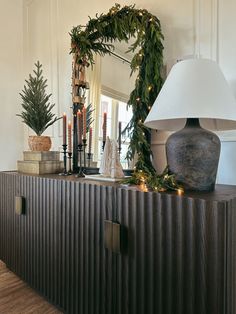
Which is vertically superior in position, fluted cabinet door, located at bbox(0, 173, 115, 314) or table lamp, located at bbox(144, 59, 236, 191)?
table lamp, located at bbox(144, 59, 236, 191)

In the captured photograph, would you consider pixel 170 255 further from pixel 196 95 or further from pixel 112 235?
pixel 196 95

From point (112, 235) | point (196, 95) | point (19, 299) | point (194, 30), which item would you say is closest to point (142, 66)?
point (194, 30)

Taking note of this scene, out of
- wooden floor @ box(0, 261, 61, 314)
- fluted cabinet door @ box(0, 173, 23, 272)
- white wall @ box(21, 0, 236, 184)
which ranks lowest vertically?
wooden floor @ box(0, 261, 61, 314)

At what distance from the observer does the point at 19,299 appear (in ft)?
5.60

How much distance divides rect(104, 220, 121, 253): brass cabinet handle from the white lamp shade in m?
0.54

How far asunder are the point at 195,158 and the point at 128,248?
1.67 ft

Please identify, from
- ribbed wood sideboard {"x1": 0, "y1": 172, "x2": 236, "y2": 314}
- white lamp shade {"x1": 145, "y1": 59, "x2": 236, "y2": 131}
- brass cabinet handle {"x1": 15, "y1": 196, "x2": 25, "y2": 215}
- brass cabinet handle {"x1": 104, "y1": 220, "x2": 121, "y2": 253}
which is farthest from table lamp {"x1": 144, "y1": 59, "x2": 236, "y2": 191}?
brass cabinet handle {"x1": 15, "y1": 196, "x2": 25, "y2": 215}

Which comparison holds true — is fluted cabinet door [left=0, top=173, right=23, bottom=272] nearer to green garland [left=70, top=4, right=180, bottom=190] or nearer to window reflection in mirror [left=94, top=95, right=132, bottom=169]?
window reflection in mirror [left=94, top=95, right=132, bottom=169]

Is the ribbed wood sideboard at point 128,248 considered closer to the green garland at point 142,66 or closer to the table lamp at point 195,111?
the table lamp at point 195,111

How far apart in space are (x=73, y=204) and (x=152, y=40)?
3.78 ft

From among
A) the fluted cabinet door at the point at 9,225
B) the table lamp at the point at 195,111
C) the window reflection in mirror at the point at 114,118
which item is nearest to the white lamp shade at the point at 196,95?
the table lamp at the point at 195,111

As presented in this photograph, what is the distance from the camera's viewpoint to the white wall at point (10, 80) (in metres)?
2.96

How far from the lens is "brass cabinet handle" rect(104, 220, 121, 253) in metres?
1.14

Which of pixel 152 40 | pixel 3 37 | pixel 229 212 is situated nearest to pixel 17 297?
pixel 229 212
